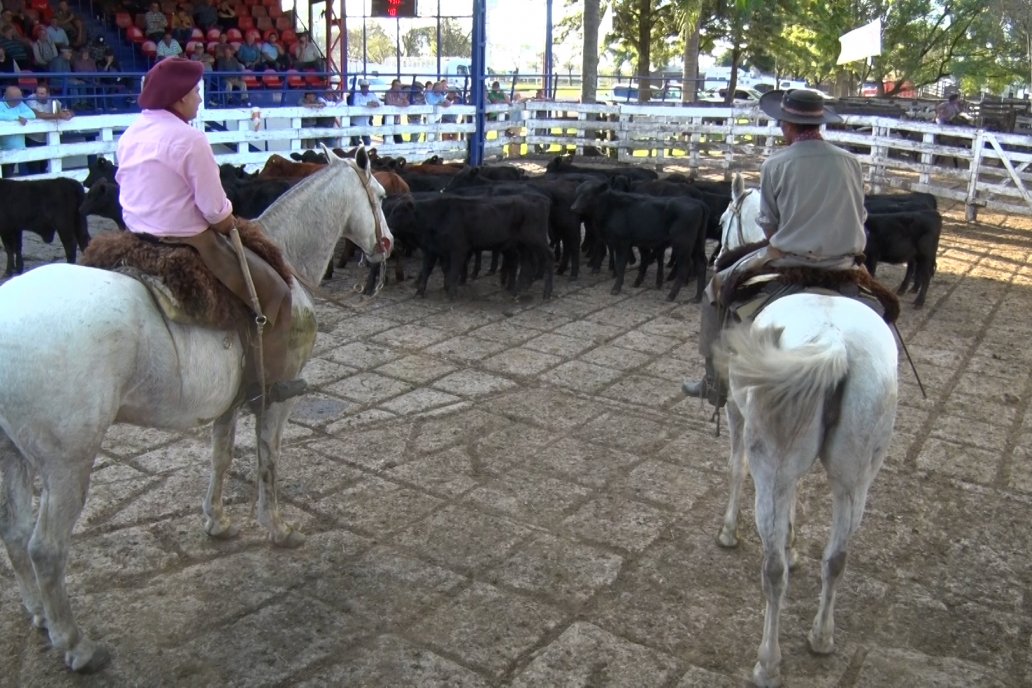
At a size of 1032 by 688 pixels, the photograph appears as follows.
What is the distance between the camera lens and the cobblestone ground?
4.14 meters

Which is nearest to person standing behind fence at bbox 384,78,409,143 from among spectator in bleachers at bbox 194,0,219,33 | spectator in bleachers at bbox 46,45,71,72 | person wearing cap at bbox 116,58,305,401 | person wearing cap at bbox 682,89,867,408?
spectator in bleachers at bbox 194,0,219,33

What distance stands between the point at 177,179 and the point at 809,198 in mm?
2991

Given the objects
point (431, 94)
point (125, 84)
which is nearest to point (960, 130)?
point (431, 94)

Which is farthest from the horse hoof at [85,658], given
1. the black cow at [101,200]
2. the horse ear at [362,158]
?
the black cow at [101,200]

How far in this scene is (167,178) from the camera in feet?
13.6

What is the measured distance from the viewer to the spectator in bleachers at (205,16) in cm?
2134

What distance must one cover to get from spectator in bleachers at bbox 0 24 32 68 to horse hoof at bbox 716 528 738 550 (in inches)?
631

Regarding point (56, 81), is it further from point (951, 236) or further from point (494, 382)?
point (951, 236)

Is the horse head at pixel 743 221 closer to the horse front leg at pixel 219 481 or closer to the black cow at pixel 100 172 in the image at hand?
the horse front leg at pixel 219 481

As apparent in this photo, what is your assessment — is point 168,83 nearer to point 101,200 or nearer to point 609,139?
point 101,200

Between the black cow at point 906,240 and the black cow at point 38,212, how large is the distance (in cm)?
917

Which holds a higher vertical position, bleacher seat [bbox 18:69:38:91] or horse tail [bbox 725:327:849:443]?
bleacher seat [bbox 18:69:38:91]

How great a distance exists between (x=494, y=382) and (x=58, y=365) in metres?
4.55

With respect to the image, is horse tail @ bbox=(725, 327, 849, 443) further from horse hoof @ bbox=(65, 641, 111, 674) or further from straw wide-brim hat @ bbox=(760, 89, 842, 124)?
horse hoof @ bbox=(65, 641, 111, 674)
